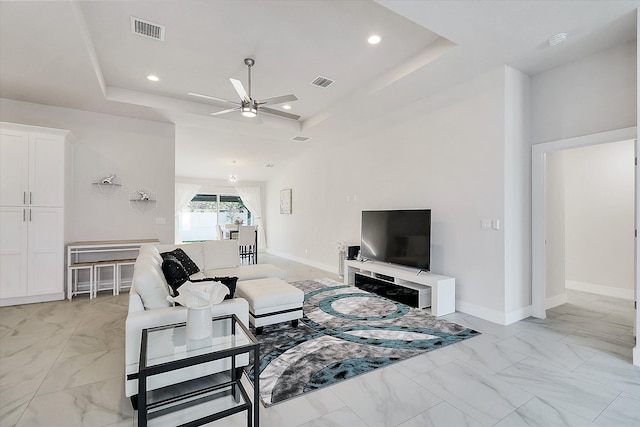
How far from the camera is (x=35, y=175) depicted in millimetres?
4191

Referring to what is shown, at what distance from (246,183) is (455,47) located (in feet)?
27.5

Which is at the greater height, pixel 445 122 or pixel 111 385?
pixel 445 122

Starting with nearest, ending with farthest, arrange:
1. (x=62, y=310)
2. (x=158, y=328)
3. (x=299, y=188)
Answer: (x=158, y=328) < (x=62, y=310) < (x=299, y=188)

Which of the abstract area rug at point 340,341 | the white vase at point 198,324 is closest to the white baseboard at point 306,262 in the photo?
the abstract area rug at point 340,341

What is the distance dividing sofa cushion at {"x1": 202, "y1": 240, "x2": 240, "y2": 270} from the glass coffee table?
7.52 feet

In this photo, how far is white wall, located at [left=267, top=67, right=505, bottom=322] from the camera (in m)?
3.63

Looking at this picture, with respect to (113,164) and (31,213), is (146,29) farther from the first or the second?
(31,213)

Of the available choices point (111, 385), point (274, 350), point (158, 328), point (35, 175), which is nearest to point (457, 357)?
point (274, 350)

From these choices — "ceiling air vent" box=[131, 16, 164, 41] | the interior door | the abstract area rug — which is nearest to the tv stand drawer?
the abstract area rug

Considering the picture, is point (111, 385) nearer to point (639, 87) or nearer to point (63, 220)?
point (63, 220)

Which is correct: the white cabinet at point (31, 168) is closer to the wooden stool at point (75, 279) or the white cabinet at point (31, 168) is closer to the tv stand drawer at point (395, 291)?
the wooden stool at point (75, 279)

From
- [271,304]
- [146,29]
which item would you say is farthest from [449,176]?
[146,29]

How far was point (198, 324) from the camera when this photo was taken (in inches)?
73.4

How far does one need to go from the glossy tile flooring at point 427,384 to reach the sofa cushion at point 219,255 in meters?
1.39
